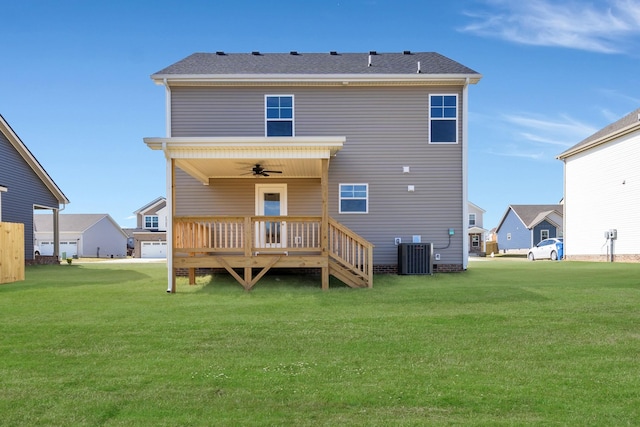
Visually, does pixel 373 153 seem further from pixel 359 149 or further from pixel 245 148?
pixel 245 148

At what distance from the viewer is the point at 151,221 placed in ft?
151

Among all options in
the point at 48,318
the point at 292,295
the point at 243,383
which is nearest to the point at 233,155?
the point at 292,295

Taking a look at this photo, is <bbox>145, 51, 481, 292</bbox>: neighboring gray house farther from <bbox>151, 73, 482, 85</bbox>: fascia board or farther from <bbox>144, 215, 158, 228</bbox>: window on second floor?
<bbox>144, 215, 158, 228</bbox>: window on second floor

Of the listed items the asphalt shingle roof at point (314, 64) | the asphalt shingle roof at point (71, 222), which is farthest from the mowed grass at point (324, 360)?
the asphalt shingle roof at point (71, 222)

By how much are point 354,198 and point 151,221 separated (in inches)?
1424

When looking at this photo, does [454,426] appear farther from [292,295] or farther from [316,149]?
[316,149]

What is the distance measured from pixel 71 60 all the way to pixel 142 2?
357 cm

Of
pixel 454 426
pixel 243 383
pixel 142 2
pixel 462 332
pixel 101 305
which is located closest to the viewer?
pixel 454 426

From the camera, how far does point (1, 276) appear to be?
1340 cm

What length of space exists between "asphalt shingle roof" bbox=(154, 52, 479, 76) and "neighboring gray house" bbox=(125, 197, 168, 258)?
25.8 meters

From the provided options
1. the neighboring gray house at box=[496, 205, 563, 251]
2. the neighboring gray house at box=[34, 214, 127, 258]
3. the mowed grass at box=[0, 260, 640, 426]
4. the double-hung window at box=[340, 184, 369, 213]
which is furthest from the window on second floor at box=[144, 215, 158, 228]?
the mowed grass at box=[0, 260, 640, 426]

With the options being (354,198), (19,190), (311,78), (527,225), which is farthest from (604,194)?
(19,190)

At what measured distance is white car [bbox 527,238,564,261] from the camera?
26.1 m

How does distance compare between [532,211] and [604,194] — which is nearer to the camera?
[604,194]
